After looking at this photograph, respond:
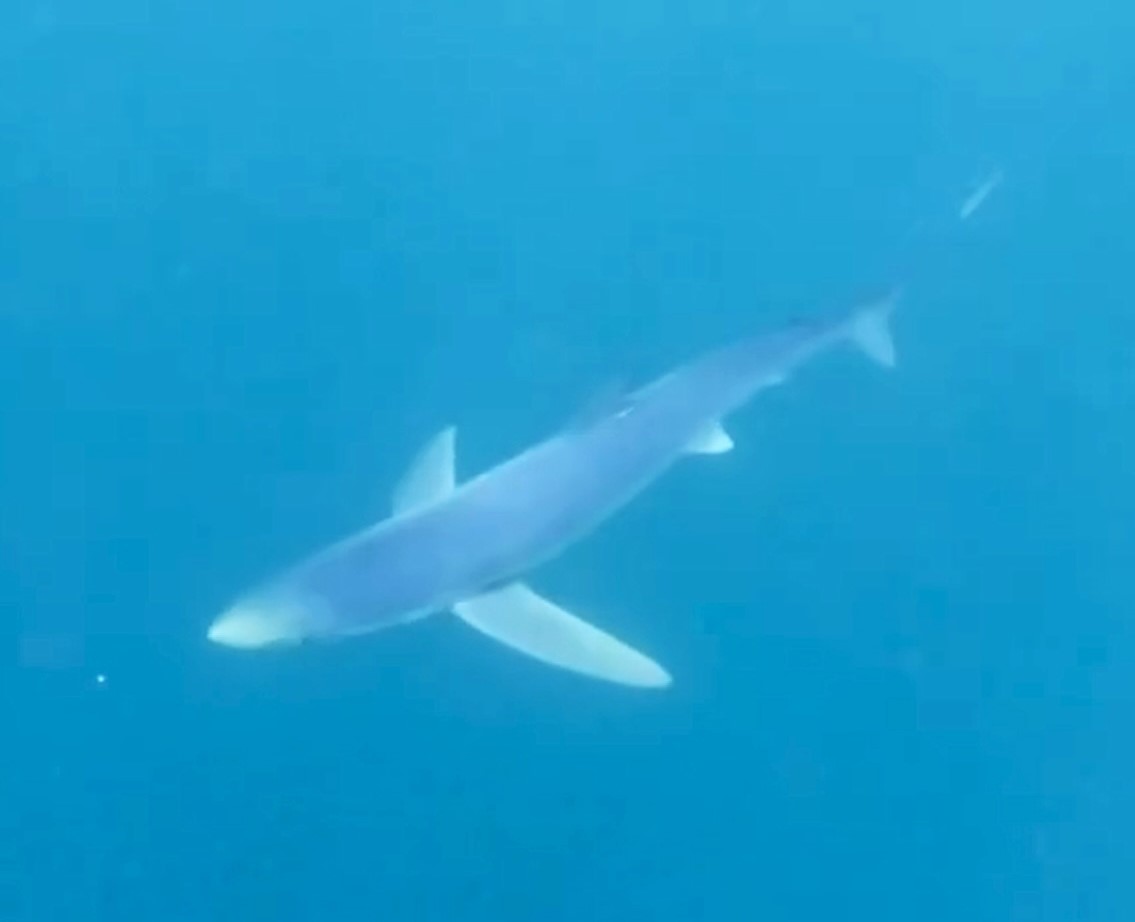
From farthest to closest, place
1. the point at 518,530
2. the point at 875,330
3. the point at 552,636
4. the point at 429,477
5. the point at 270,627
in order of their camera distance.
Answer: the point at 875,330 → the point at 429,477 → the point at 552,636 → the point at 518,530 → the point at 270,627

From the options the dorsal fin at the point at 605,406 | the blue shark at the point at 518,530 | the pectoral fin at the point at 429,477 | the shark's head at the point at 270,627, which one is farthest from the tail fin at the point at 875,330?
the shark's head at the point at 270,627

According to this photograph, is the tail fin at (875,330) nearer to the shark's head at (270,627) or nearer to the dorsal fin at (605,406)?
the dorsal fin at (605,406)

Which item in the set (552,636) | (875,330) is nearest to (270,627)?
(552,636)

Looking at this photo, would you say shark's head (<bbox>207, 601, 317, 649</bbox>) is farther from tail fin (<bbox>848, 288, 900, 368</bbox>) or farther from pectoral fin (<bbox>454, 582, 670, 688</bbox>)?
tail fin (<bbox>848, 288, 900, 368</bbox>)

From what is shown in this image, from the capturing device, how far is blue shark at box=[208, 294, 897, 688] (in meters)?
4.07

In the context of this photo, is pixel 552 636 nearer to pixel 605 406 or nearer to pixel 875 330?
pixel 605 406

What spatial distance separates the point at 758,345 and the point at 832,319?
1.14 feet

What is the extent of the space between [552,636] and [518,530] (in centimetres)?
36

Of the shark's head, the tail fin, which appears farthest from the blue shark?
the tail fin

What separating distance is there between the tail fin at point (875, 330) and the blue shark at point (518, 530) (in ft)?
0.95

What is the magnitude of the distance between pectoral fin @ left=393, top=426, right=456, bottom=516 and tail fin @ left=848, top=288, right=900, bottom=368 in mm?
1163

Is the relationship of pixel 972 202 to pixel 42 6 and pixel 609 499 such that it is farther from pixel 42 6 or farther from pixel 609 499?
pixel 42 6

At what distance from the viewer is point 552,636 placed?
4.59m

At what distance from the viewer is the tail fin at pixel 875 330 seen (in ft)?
17.0
